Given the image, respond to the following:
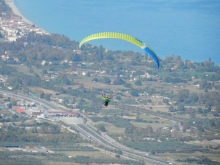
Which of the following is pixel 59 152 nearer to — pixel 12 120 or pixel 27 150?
pixel 27 150

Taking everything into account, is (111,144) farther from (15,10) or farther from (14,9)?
(14,9)

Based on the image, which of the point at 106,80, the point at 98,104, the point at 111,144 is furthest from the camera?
the point at 106,80

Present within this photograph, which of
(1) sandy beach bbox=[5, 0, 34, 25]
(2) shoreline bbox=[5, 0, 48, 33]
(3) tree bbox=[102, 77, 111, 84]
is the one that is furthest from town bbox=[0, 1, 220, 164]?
(1) sandy beach bbox=[5, 0, 34, 25]

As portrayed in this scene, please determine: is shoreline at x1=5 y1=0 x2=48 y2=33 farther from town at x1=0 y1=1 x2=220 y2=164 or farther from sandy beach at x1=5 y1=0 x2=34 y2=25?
town at x1=0 y1=1 x2=220 y2=164

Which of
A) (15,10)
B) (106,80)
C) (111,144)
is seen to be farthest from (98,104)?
(15,10)

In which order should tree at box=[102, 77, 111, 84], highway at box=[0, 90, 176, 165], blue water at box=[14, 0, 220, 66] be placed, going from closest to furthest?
highway at box=[0, 90, 176, 165] < tree at box=[102, 77, 111, 84] < blue water at box=[14, 0, 220, 66]

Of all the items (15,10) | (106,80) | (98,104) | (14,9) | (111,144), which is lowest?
(111,144)

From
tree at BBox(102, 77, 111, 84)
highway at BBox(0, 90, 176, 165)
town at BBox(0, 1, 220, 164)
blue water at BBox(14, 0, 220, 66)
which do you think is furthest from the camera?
blue water at BBox(14, 0, 220, 66)

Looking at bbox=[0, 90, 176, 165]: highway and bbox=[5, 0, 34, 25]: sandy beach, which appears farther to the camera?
bbox=[5, 0, 34, 25]: sandy beach
